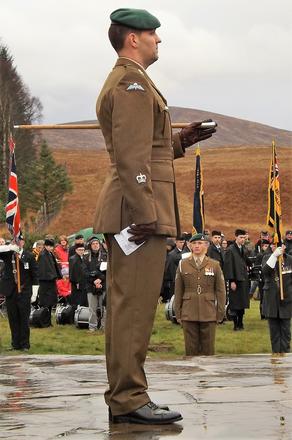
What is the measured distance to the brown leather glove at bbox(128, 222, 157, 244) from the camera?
17.0 feet

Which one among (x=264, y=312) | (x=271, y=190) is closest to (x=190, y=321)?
(x=264, y=312)

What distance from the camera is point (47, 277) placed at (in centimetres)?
2191

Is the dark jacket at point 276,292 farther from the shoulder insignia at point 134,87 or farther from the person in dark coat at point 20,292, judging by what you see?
the shoulder insignia at point 134,87

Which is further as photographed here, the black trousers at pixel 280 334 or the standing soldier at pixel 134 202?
the black trousers at pixel 280 334

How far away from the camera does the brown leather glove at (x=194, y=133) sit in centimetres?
593

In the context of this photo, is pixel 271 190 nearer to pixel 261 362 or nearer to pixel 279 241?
pixel 279 241

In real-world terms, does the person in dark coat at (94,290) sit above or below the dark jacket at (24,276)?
below

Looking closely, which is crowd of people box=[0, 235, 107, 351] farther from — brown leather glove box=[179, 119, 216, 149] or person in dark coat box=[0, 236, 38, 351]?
brown leather glove box=[179, 119, 216, 149]

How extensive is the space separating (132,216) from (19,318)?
1142cm

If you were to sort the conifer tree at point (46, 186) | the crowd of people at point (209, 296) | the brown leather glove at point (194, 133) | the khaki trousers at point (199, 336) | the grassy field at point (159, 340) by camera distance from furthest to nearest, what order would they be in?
the conifer tree at point (46, 186) < the grassy field at point (159, 340) < the crowd of people at point (209, 296) < the khaki trousers at point (199, 336) < the brown leather glove at point (194, 133)

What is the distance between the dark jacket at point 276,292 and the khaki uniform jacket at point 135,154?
372 inches

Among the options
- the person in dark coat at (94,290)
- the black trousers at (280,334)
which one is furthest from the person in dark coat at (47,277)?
the black trousers at (280,334)

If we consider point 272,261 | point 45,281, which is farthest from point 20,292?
point 45,281

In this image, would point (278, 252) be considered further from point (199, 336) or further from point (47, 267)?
point (47, 267)
